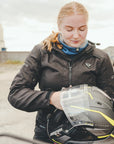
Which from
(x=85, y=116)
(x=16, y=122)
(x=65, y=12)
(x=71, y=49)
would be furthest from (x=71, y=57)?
(x=16, y=122)

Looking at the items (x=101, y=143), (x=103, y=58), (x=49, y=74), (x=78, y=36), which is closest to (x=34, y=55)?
(x=49, y=74)

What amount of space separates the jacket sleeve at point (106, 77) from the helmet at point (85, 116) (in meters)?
0.23

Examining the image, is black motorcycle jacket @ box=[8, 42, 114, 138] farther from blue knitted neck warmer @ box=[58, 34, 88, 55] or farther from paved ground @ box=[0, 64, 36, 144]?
paved ground @ box=[0, 64, 36, 144]

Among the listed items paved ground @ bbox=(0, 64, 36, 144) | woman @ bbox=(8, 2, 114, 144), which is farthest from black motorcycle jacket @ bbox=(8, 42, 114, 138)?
paved ground @ bbox=(0, 64, 36, 144)

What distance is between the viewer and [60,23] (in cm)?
122

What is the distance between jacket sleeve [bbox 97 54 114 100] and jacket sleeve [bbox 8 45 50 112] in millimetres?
379

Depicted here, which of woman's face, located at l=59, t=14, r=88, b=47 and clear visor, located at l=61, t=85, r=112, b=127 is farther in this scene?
woman's face, located at l=59, t=14, r=88, b=47

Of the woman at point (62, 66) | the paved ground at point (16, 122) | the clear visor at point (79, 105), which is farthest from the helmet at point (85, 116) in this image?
the paved ground at point (16, 122)

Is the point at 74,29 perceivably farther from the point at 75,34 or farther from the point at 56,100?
the point at 56,100

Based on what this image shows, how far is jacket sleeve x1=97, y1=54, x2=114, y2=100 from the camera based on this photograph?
133 cm

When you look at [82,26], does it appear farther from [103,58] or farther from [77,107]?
[77,107]

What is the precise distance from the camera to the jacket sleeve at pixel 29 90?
116 centimetres

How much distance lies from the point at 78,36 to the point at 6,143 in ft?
6.58

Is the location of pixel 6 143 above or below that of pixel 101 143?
below
